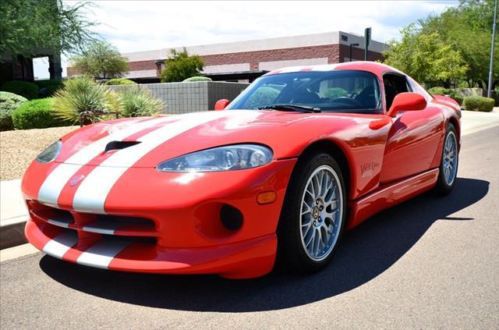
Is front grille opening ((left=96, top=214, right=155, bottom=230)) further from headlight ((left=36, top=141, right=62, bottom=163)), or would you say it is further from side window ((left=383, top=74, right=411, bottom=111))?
side window ((left=383, top=74, right=411, bottom=111))

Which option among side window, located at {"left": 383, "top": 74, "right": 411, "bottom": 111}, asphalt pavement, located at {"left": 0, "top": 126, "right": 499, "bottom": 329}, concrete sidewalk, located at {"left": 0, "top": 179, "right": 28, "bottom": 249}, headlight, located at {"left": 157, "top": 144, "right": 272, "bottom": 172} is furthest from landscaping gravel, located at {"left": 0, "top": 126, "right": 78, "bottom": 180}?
side window, located at {"left": 383, "top": 74, "right": 411, "bottom": 111}

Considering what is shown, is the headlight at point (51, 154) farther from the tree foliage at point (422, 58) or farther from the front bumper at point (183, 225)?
the tree foliage at point (422, 58)

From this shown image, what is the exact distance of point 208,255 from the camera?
2.59 meters

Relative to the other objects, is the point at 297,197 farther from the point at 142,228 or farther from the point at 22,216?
the point at 22,216

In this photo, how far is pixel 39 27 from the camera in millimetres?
15898

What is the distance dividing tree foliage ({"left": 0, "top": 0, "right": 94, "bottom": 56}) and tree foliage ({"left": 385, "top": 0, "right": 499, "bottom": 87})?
1959 centimetres

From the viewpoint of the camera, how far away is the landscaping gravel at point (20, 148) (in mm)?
6848

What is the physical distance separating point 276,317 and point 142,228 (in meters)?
0.84

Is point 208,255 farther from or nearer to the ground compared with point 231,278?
farther from the ground

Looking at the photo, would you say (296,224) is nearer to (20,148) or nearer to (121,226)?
(121,226)

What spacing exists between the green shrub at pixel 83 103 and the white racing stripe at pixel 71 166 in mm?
6595

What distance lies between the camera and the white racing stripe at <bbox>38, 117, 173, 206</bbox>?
2922 millimetres

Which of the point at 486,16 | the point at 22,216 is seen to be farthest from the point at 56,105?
the point at 486,16

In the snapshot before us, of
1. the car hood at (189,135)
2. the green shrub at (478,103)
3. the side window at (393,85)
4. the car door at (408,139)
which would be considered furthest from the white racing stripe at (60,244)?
the green shrub at (478,103)
